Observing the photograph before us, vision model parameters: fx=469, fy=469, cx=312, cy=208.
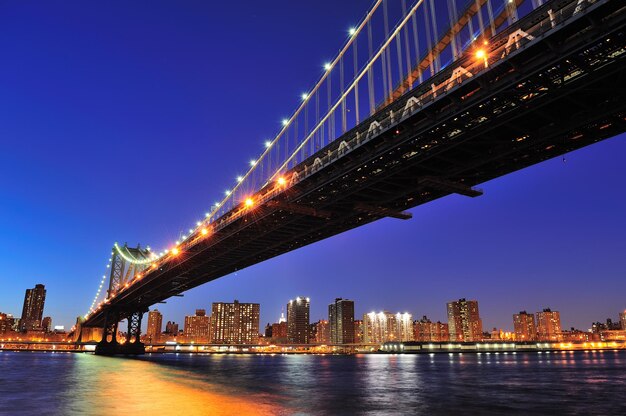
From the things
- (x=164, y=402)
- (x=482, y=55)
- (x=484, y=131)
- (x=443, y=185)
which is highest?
(x=482, y=55)

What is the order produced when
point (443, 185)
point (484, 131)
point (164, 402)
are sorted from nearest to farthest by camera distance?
point (164, 402)
point (484, 131)
point (443, 185)

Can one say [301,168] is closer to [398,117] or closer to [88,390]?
[398,117]

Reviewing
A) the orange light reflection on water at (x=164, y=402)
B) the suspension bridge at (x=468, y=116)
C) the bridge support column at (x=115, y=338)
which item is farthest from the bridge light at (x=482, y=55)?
the bridge support column at (x=115, y=338)

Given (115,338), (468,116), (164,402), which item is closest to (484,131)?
(468,116)

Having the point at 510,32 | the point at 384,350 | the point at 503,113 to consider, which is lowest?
the point at 384,350

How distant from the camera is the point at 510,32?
16719 mm

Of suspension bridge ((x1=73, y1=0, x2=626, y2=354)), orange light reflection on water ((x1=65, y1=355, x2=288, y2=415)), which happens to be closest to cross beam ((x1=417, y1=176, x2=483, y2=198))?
suspension bridge ((x1=73, y1=0, x2=626, y2=354))

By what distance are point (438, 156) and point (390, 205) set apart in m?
9.86

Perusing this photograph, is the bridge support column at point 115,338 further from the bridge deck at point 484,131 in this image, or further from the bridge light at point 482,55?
the bridge light at point 482,55

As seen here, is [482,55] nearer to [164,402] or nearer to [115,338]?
[164,402]

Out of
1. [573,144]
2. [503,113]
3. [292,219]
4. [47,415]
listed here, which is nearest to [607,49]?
[503,113]

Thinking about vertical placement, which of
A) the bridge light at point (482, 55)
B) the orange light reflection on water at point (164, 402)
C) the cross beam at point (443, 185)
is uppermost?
the bridge light at point (482, 55)

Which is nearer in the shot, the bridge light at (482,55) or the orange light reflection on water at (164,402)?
the orange light reflection on water at (164,402)

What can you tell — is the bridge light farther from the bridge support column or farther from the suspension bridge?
the bridge support column
